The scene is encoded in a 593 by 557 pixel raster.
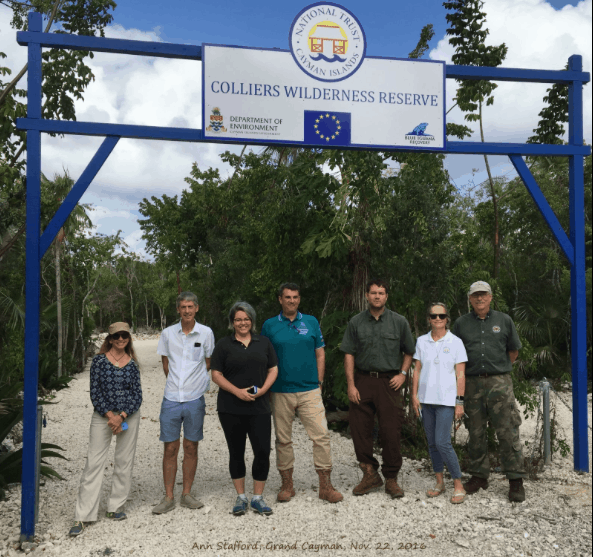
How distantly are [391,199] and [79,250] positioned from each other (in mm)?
12557

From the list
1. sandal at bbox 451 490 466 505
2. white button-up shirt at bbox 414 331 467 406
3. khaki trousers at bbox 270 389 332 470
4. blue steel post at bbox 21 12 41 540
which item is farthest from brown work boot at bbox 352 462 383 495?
blue steel post at bbox 21 12 41 540

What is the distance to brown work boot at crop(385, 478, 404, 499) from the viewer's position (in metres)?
5.04

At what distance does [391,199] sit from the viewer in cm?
686

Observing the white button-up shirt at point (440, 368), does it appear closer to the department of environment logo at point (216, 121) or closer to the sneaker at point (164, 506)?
the sneaker at point (164, 506)

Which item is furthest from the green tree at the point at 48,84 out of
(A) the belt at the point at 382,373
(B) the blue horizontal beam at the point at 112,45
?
(A) the belt at the point at 382,373

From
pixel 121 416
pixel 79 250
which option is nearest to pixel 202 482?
pixel 121 416

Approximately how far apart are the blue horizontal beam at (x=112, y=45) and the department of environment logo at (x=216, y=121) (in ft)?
1.79

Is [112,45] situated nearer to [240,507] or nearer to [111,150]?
[111,150]

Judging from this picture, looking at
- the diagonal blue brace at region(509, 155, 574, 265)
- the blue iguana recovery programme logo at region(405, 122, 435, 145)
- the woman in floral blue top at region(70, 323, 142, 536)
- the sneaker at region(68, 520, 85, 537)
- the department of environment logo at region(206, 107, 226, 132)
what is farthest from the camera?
the diagonal blue brace at region(509, 155, 574, 265)

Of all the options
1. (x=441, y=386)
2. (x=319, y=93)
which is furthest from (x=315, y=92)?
(x=441, y=386)

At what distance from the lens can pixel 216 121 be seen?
5.23m

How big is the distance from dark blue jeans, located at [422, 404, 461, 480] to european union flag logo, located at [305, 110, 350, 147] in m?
2.58

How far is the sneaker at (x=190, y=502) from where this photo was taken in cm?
485

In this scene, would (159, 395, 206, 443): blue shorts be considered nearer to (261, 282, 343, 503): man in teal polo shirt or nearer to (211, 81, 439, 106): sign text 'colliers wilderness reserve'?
(261, 282, 343, 503): man in teal polo shirt
